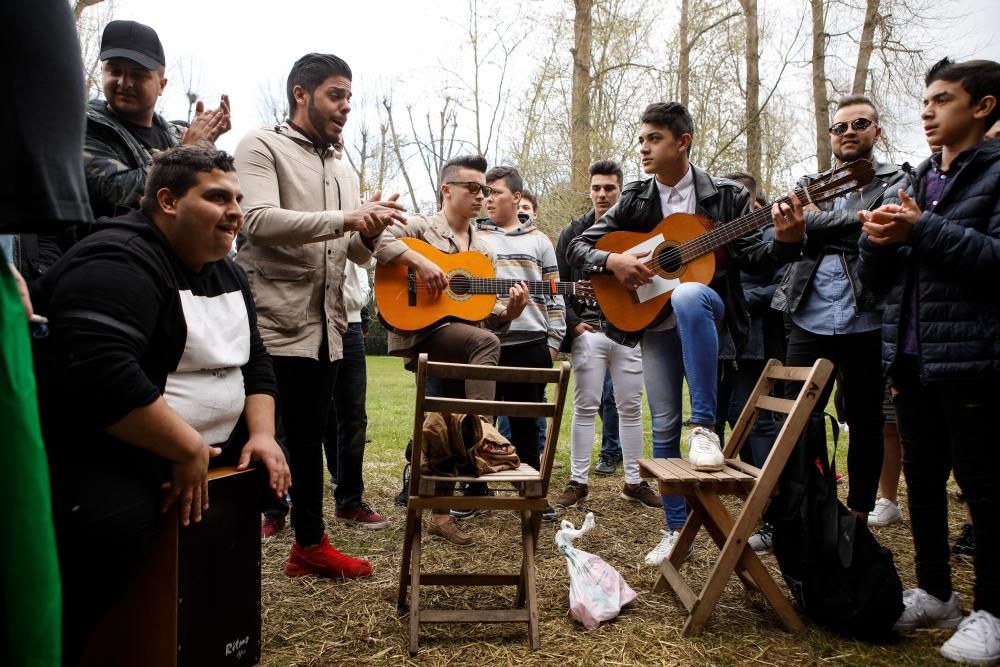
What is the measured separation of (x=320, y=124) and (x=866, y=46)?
41.7 feet

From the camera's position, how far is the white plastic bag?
299 cm

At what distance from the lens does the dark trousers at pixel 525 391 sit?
478cm

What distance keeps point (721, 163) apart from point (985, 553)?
13318 millimetres

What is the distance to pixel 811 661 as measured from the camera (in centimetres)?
265

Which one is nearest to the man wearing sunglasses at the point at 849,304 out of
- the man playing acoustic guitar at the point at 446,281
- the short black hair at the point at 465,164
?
the man playing acoustic guitar at the point at 446,281

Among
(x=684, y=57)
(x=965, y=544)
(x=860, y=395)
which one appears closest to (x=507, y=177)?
(x=860, y=395)

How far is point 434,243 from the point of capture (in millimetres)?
4605

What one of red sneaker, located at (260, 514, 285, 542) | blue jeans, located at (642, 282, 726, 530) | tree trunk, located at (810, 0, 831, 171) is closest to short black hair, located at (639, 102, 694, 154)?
blue jeans, located at (642, 282, 726, 530)

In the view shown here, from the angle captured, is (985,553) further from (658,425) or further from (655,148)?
(655,148)

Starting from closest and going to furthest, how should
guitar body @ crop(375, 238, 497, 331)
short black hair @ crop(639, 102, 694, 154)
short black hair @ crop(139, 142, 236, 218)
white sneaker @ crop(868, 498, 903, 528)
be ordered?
short black hair @ crop(139, 142, 236, 218) < short black hair @ crop(639, 102, 694, 154) < guitar body @ crop(375, 238, 497, 331) < white sneaker @ crop(868, 498, 903, 528)

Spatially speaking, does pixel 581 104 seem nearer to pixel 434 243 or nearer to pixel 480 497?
pixel 434 243

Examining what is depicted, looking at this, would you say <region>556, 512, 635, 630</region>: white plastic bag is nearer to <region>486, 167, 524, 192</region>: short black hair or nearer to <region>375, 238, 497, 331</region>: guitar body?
<region>375, 238, 497, 331</region>: guitar body

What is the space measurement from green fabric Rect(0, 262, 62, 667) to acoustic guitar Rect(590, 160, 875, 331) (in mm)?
3124

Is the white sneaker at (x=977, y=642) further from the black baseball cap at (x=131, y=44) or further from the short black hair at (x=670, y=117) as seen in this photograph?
the black baseball cap at (x=131, y=44)
